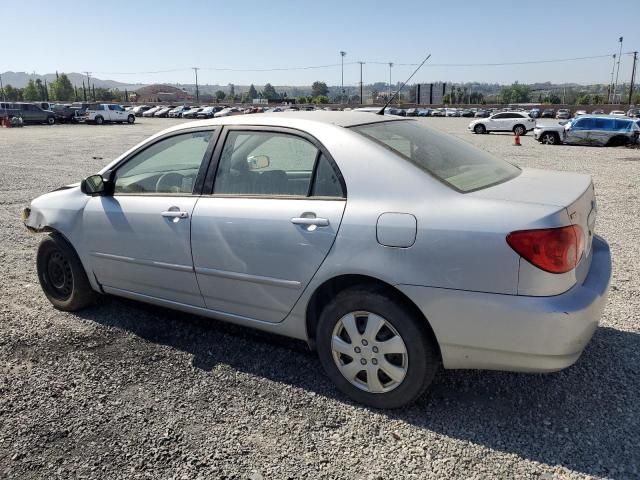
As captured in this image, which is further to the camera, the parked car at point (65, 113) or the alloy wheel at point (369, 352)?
the parked car at point (65, 113)

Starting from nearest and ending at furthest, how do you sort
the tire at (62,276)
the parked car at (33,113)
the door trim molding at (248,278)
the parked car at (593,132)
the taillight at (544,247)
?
the taillight at (544,247)
the door trim molding at (248,278)
the tire at (62,276)
the parked car at (593,132)
the parked car at (33,113)

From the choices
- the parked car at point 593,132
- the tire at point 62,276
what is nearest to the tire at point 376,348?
the tire at point 62,276

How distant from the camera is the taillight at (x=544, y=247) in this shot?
2.46 metres

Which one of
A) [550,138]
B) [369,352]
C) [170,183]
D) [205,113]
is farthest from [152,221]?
[205,113]

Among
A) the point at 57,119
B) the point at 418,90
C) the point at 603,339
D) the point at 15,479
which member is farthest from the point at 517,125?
the point at 418,90

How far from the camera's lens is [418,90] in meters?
108

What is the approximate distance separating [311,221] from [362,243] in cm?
34

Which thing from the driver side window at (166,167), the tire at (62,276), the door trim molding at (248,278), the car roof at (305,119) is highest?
the car roof at (305,119)

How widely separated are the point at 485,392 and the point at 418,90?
111441mm

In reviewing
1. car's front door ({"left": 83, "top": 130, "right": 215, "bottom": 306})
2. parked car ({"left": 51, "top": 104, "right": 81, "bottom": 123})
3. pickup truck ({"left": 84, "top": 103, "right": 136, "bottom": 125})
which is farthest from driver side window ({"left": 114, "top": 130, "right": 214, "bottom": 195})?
parked car ({"left": 51, "top": 104, "right": 81, "bottom": 123})

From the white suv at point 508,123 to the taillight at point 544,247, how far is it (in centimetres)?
3193

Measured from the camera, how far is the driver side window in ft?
12.1

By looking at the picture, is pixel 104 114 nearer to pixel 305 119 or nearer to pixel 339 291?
pixel 305 119

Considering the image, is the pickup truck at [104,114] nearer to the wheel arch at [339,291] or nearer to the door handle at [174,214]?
the door handle at [174,214]
